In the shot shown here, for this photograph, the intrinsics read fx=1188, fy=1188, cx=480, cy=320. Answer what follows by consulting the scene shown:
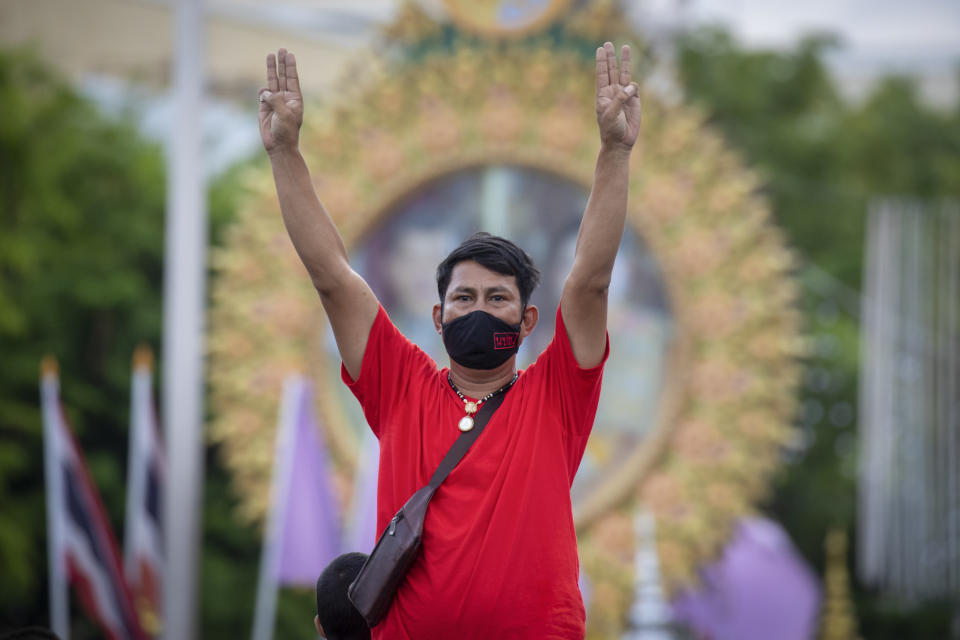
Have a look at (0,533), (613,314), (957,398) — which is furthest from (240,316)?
(957,398)

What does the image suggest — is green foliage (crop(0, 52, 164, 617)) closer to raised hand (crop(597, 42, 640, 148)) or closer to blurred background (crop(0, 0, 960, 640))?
blurred background (crop(0, 0, 960, 640))

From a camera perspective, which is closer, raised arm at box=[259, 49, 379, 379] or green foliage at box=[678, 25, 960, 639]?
raised arm at box=[259, 49, 379, 379]

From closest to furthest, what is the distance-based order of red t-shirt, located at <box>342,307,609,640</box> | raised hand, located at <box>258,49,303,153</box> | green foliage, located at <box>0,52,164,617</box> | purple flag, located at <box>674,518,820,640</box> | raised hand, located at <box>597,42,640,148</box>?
red t-shirt, located at <box>342,307,609,640</box> → raised hand, located at <box>597,42,640,148</box> → raised hand, located at <box>258,49,303,153</box> → purple flag, located at <box>674,518,820,640</box> → green foliage, located at <box>0,52,164,617</box>

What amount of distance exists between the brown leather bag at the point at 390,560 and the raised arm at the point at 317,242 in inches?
13.1

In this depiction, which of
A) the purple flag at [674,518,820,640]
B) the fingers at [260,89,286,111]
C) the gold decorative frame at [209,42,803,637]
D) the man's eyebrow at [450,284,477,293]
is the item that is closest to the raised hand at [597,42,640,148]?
the man's eyebrow at [450,284,477,293]

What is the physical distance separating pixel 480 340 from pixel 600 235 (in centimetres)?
31

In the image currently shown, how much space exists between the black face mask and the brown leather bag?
0.26 meters

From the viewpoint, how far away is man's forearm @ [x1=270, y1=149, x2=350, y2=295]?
238 cm

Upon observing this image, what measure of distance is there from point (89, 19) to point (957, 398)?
13.5 metres

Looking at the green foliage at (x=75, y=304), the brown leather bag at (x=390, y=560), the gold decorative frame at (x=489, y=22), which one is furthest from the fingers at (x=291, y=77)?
the green foliage at (x=75, y=304)

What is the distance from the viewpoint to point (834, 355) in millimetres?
18188

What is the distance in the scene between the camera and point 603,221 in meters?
2.29

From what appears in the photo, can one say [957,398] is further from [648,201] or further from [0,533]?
[0,533]

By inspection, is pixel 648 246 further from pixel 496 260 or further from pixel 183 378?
pixel 496 260
